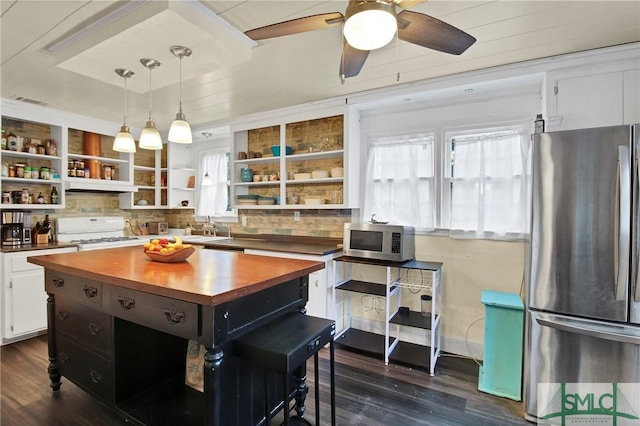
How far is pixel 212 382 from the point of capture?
147 centimetres

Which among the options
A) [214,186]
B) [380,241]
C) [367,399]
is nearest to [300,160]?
[380,241]

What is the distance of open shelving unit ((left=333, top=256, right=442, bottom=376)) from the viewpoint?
2.82m

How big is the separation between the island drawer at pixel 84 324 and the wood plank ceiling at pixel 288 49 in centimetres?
166

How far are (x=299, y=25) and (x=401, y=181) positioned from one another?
2115 mm

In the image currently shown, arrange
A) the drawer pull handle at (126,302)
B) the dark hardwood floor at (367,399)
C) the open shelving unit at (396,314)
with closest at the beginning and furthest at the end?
the drawer pull handle at (126,302) < the dark hardwood floor at (367,399) < the open shelving unit at (396,314)

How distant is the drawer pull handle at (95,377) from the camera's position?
199cm

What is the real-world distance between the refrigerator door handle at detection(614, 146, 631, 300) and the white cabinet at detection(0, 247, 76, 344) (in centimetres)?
457

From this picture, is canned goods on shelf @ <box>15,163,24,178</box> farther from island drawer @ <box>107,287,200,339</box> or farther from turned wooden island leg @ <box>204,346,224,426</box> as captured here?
turned wooden island leg @ <box>204,346,224,426</box>

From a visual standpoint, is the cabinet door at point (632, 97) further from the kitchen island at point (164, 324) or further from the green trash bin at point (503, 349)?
the kitchen island at point (164, 324)

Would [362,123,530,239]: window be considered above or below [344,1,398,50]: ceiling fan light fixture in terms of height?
below

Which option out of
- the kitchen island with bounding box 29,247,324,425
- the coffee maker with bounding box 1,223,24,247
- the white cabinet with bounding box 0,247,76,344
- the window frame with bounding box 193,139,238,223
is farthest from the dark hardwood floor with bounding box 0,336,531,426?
the window frame with bounding box 193,139,238,223

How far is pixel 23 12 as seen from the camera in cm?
189

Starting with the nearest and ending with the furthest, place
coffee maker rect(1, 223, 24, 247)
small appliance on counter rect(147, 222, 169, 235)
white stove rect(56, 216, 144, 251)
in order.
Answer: coffee maker rect(1, 223, 24, 247) < white stove rect(56, 216, 144, 251) < small appliance on counter rect(147, 222, 169, 235)

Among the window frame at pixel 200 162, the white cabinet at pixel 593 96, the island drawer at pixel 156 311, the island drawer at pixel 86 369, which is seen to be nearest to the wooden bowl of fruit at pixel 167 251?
the island drawer at pixel 156 311
